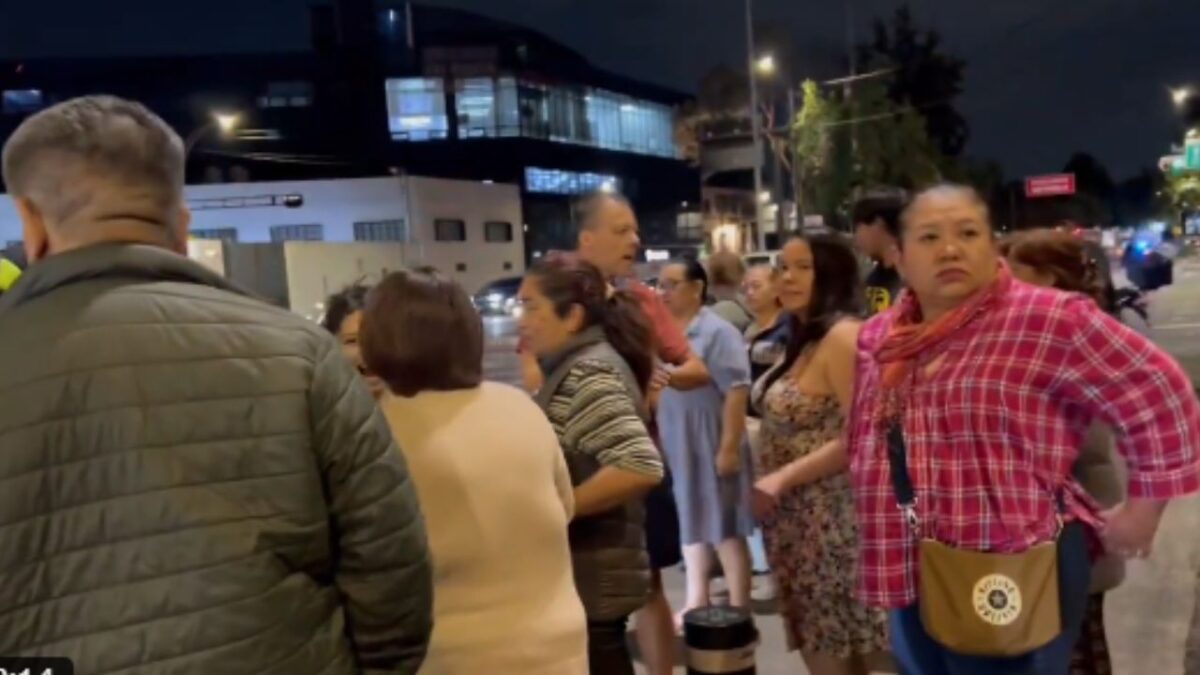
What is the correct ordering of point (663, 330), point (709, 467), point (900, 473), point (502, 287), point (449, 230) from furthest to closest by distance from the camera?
point (449, 230)
point (502, 287)
point (709, 467)
point (663, 330)
point (900, 473)

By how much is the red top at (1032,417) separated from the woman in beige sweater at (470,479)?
0.89m

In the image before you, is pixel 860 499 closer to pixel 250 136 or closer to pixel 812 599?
pixel 812 599

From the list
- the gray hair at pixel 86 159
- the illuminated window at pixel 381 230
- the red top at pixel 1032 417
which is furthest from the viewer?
the illuminated window at pixel 381 230

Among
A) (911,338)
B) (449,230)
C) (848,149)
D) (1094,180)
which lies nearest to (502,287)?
(848,149)

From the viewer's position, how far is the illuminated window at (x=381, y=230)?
4178 cm

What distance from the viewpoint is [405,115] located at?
2361 inches

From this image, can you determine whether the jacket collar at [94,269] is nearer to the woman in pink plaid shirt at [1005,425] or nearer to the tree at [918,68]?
the woman in pink plaid shirt at [1005,425]

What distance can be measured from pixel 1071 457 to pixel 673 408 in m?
2.90

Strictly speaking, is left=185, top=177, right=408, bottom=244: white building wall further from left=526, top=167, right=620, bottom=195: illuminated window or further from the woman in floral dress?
the woman in floral dress

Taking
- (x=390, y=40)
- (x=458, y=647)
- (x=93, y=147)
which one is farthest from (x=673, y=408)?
(x=390, y=40)

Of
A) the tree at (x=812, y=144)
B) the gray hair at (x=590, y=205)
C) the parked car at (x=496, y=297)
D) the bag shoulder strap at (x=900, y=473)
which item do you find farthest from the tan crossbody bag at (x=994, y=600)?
the tree at (x=812, y=144)

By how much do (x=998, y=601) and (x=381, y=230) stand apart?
40884mm

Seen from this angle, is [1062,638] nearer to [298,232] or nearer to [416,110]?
[298,232]

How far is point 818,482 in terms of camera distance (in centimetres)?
366
